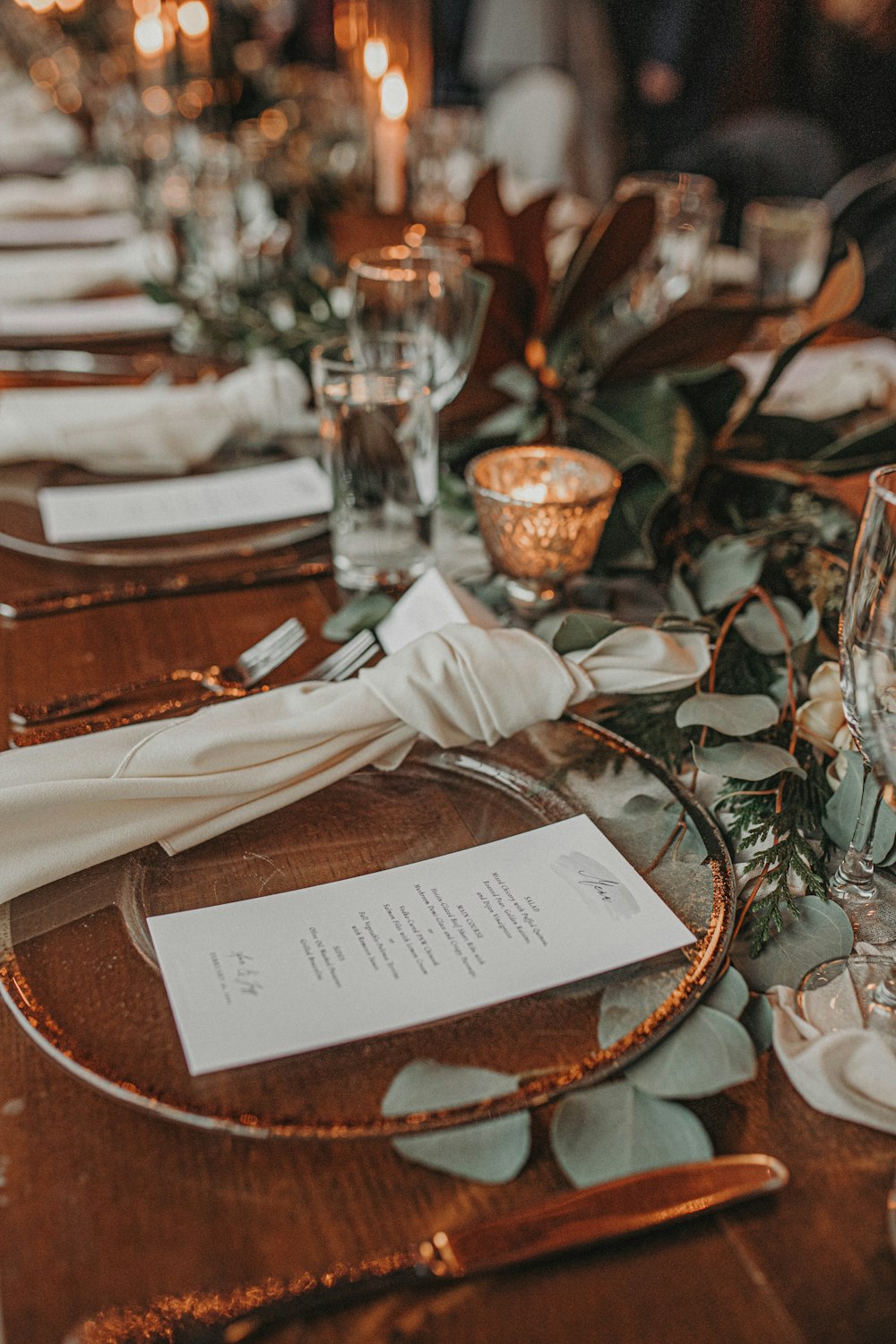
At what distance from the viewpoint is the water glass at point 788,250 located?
64.3 inches

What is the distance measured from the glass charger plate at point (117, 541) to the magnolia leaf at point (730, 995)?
0.60 metres

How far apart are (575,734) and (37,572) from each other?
19.5 inches

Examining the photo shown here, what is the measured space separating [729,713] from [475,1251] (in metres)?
0.35

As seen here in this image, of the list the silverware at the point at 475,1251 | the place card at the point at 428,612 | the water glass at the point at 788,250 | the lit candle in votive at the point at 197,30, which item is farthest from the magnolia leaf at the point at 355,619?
the lit candle in votive at the point at 197,30

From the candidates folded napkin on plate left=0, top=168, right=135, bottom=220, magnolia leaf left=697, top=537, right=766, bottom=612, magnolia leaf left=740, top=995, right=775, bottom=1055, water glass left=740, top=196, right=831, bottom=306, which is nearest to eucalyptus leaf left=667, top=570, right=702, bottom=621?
magnolia leaf left=697, top=537, right=766, bottom=612

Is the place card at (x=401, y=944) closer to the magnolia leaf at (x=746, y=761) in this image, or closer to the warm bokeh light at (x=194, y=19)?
the magnolia leaf at (x=746, y=761)

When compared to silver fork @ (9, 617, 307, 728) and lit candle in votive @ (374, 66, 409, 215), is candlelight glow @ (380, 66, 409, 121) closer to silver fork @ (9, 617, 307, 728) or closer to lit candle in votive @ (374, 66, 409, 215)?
lit candle in votive @ (374, 66, 409, 215)

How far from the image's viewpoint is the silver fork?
0.74 metres

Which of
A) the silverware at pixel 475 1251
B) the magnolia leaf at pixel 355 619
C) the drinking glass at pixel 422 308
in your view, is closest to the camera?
the silverware at pixel 475 1251

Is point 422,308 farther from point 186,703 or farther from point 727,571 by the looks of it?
point 186,703

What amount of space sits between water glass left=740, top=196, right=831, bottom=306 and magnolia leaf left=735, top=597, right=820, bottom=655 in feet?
3.21

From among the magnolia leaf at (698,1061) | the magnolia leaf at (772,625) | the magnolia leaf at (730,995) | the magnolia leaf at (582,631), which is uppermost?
the magnolia leaf at (582,631)

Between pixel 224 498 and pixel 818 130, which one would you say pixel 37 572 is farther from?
pixel 818 130

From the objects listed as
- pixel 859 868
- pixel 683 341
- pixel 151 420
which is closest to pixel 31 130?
pixel 151 420
